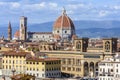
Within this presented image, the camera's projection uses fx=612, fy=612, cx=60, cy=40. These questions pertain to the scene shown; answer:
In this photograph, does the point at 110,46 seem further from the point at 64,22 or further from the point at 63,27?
the point at 63,27

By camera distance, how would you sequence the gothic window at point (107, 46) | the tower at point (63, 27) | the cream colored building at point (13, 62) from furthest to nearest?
the tower at point (63, 27) → the gothic window at point (107, 46) → the cream colored building at point (13, 62)

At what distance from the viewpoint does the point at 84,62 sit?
3954 inches

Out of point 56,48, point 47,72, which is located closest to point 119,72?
point 47,72

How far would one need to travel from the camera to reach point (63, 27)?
16100 cm

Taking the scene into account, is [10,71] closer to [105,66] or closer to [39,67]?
[39,67]

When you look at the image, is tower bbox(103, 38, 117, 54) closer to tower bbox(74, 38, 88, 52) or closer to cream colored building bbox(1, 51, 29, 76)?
tower bbox(74, 38, 88, 52)

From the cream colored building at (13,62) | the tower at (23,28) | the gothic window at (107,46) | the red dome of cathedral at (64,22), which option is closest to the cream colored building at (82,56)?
the gothic window at (107,46)

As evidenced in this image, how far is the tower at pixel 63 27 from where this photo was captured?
159125 mm

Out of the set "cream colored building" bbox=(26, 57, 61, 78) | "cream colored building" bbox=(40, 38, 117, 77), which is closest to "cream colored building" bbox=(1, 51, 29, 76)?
"cream colored building" bbox=(26, 57, 61, 78)

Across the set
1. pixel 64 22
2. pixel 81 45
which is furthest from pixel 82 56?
pixel 64 22

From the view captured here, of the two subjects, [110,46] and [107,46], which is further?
[107,46]

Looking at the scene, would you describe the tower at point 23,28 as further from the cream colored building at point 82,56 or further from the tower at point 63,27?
the cream colored building at point 82,56

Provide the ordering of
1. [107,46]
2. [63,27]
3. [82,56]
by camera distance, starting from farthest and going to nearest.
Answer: [63,27] → [82,56] → [107,46]

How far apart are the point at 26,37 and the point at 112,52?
75946 mm
